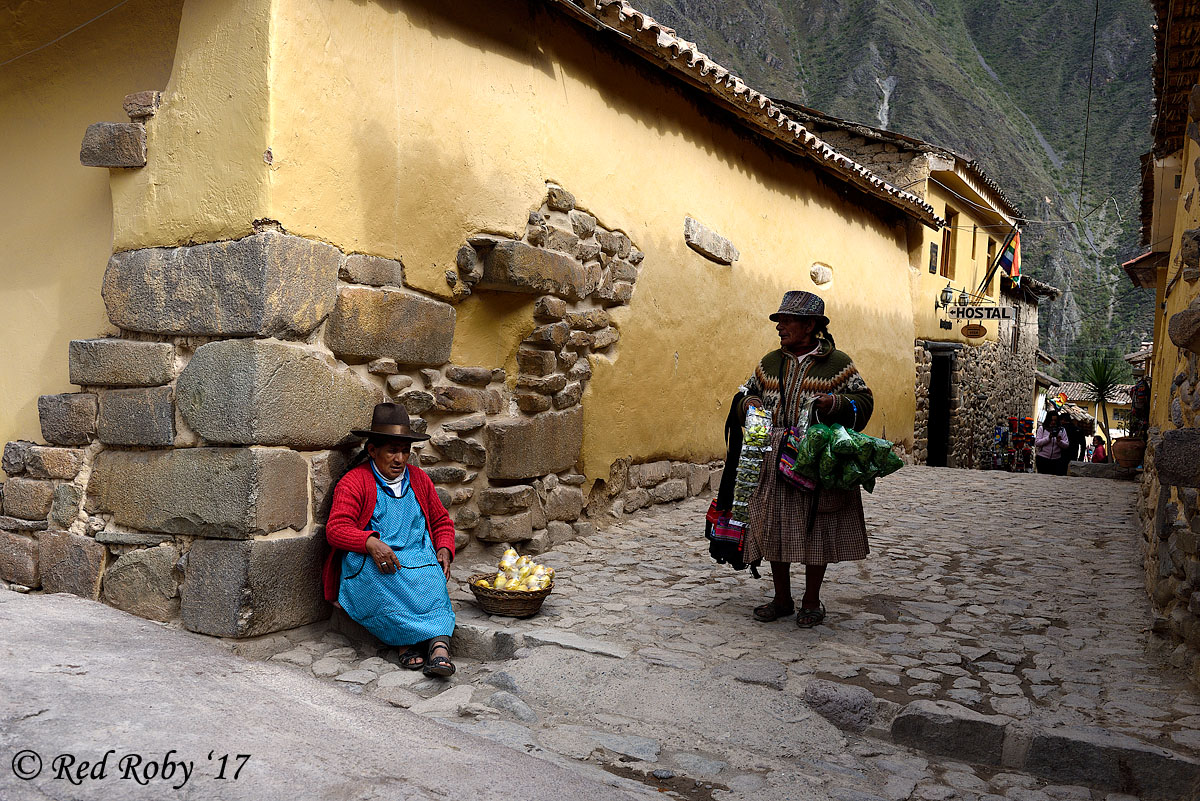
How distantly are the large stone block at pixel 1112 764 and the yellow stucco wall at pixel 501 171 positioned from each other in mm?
3476

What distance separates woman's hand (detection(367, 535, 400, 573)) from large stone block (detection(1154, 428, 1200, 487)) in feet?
9.32

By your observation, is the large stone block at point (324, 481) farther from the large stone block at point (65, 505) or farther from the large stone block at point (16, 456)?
the large stone block at point (16, 456)

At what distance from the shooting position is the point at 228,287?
4.00 metres

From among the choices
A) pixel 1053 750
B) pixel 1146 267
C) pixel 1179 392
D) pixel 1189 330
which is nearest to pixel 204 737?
pixel 1053 750

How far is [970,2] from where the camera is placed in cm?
5600

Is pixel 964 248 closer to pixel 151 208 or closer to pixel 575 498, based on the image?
pixel 575 498

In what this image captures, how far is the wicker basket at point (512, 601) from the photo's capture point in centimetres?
443

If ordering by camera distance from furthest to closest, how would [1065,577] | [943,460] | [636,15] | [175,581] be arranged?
[943,460]
[636,15]
[1065,577]
[175,581]

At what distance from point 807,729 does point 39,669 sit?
2.75m

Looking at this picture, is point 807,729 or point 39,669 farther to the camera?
point 807,729

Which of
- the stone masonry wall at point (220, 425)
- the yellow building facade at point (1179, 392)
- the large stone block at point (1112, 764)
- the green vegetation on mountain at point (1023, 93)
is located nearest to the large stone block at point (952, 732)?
the large stone block at point (1112, 764)

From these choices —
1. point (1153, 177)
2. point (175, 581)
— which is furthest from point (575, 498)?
point (1153, 177)

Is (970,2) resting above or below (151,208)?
above

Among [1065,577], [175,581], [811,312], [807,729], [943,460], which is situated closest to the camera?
[807,729]
